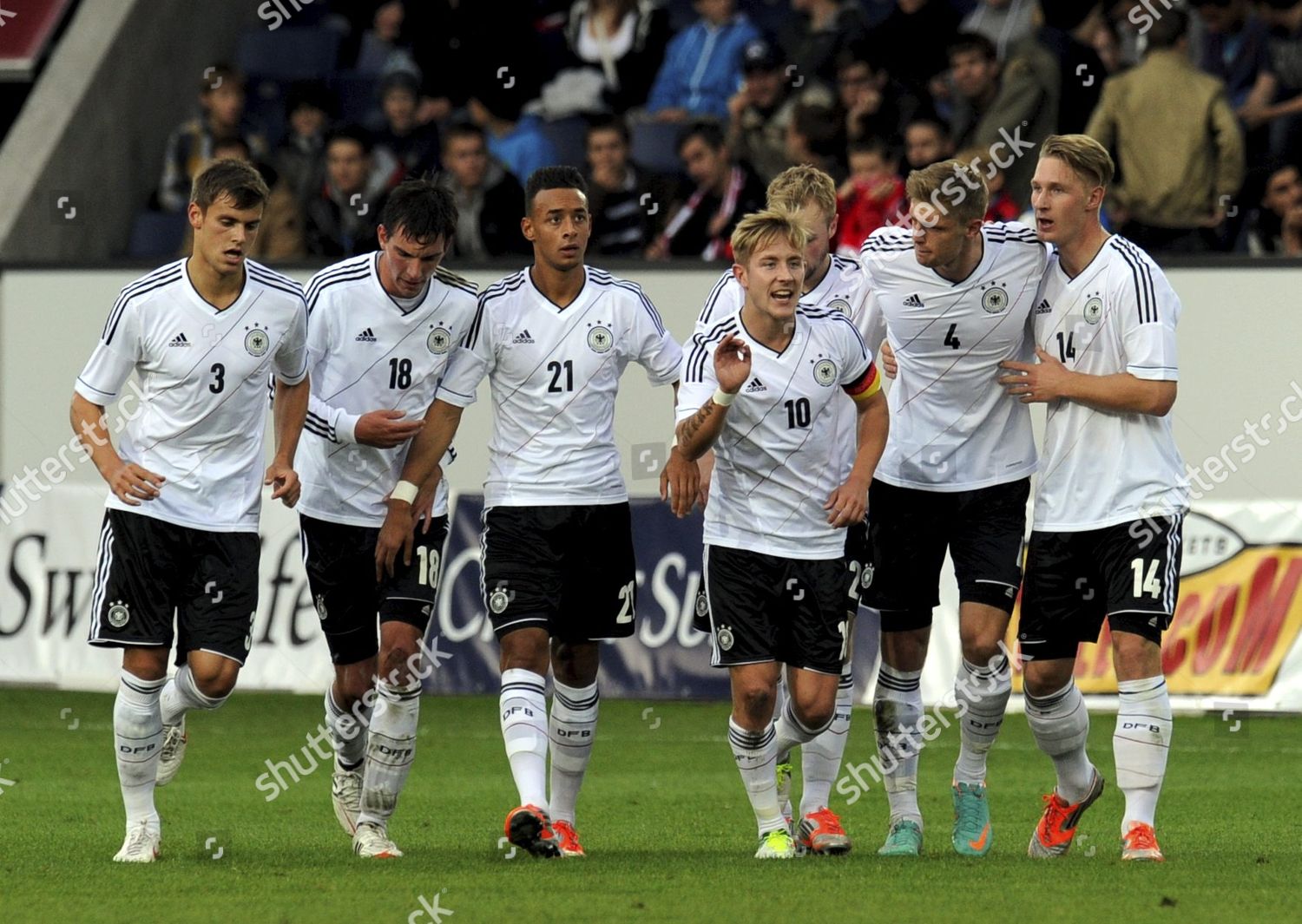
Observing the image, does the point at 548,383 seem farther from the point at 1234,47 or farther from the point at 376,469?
the point at 1234,47

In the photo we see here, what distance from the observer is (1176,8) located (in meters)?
14.3

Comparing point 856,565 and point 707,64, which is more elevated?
point 707,64

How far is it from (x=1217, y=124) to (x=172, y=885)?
9734 mm

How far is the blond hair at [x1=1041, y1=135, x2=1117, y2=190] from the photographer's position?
714 centimetres

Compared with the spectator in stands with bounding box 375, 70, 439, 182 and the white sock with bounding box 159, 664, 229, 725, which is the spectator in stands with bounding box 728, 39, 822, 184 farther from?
the white sock with bounding box 159, 664, 229, 725

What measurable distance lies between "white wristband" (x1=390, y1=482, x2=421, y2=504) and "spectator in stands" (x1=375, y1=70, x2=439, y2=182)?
8.73 meters

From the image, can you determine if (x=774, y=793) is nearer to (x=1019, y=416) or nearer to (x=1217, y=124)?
(x=1019, y=416)

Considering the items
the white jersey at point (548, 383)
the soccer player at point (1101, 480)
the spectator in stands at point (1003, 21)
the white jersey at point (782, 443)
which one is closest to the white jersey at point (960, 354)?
the soccer player at point (1101, 480)

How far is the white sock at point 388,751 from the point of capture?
24.8 feet

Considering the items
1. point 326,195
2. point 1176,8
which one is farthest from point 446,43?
point 1176,8

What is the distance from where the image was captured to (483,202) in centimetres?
1522

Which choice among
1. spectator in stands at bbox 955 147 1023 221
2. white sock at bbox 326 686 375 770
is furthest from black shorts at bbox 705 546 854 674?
spectator in stands at bbox 955 147 1023 221

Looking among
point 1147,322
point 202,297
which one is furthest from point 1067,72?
point 202,297

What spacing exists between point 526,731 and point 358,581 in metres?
1.01
